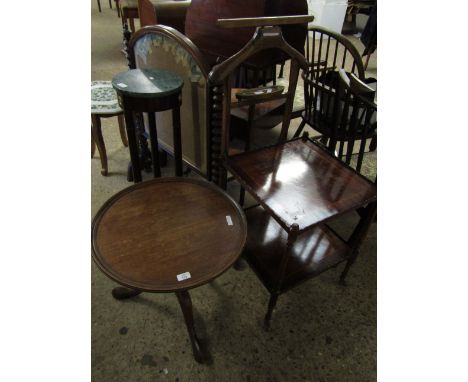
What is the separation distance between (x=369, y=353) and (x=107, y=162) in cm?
197

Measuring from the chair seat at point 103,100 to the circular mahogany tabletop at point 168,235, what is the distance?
32.4 inches

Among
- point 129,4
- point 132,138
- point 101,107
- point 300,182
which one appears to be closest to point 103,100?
point 101,107

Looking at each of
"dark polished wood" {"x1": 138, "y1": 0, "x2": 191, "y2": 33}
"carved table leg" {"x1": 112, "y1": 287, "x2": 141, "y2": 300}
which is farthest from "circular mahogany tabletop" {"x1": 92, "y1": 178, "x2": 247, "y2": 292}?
"dark polished wood" {"x1": 138, "y1": 0, "x2": 191, "y2": 33}

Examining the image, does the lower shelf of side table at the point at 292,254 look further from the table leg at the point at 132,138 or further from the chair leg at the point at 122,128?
the chair leg at the point at 122,128

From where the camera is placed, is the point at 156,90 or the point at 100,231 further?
the point at 156,90

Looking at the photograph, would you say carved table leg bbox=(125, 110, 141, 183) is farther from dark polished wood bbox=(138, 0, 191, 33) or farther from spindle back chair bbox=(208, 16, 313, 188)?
dark polished wood bbox=(138, 0, 191, 33)

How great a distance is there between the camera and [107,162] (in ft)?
7.64

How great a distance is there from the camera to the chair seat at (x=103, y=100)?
192 cm

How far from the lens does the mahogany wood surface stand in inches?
47.1

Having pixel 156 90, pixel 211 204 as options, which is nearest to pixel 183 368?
pixel 211 204

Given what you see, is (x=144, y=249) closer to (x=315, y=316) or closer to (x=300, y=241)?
(x=300, y=241)

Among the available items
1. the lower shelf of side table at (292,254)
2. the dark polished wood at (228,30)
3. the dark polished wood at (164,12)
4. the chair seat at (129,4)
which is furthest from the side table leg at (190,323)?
the chair seat at (129,4)

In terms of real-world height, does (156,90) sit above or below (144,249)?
above

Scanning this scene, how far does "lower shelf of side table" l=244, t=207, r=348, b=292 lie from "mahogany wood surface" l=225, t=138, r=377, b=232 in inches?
13.2
